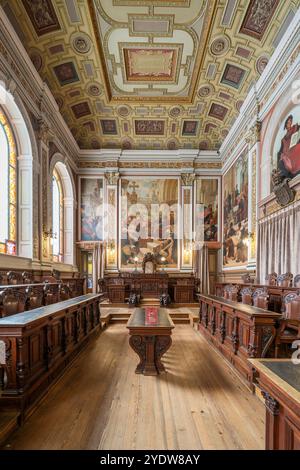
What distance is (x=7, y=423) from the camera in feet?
8.99

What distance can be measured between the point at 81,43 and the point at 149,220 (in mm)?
Result: 8482

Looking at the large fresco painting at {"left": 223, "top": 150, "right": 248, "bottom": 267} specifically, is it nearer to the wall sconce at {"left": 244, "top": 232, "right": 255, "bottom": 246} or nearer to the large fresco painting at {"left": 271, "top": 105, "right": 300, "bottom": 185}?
the wall sconce at {"left": 244, "top": 232, "right": 255, "bottom": 246}

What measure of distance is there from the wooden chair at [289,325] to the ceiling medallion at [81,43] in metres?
9.87

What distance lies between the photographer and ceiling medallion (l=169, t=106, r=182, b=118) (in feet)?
43.5

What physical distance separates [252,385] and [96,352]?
3122 millimetres

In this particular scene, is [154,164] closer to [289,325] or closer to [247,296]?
[247,296]

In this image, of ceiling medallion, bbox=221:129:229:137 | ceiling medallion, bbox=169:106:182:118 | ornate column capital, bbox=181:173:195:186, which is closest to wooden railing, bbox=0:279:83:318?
ornate column capital, bbox=181:173:195:186

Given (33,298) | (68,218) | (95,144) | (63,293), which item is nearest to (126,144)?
(95,144)

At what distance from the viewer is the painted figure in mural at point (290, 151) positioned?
294 inches

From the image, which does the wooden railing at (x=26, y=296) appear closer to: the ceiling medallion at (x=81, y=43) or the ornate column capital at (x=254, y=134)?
the ceiling medallion at (x=81, y=43)

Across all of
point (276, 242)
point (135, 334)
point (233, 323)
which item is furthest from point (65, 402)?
point (276, 242)

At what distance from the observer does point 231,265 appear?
43.4 ft
